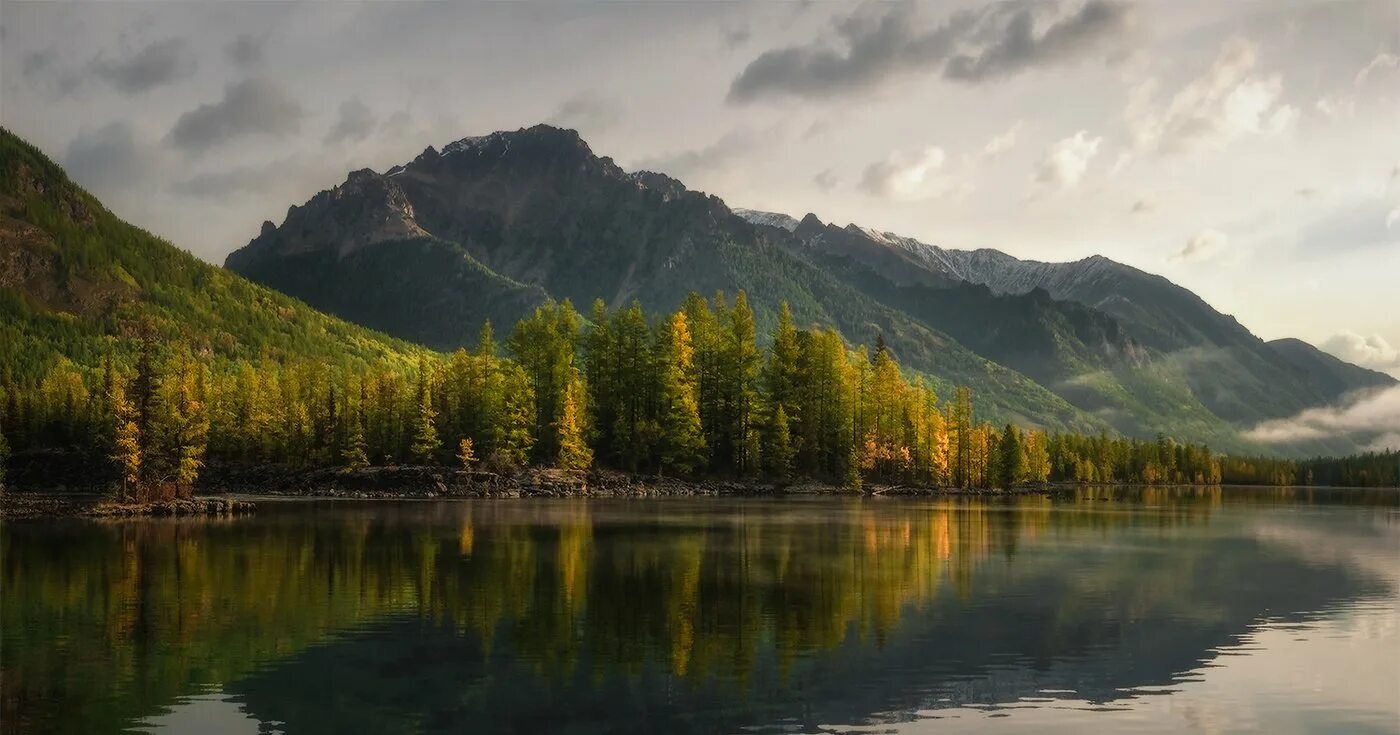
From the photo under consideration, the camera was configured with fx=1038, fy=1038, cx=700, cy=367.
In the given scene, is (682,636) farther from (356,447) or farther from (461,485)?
(356,447)

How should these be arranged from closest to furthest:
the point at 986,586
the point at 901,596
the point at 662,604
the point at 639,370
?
1. the point at 662,604
2. the point at 901,596
3. the point at 986,586
4. the point at 639,370

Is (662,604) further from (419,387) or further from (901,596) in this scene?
(419,387)

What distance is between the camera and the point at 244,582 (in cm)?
3706

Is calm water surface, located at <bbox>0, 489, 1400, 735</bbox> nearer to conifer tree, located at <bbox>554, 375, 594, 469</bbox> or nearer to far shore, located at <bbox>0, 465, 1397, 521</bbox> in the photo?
far shore, located at <bbox>0, 465, 1397, 521</bbox>

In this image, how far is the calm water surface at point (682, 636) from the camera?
20438mm

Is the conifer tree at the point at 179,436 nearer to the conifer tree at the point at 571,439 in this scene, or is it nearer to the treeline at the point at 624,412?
the treeline at the point at 624,412

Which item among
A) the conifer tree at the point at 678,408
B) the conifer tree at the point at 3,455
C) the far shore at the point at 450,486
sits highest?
the conifer tree at the point at 678,408

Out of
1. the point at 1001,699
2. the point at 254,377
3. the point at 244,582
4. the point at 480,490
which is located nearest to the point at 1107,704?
the point at 1001,699

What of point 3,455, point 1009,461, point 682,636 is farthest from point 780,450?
point 3,455

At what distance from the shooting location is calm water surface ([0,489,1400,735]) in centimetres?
2044

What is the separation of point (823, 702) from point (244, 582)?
2464cm

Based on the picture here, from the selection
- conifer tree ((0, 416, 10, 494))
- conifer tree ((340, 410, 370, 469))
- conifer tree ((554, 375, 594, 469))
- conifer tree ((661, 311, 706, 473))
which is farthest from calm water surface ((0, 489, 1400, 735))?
conifer tree ((0, 416, 10, 494))

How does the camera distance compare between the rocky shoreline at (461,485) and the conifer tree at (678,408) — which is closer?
the rocky shoreline at (461,485)

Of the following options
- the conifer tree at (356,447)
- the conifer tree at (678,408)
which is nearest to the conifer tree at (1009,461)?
the conifer tree at (678,408)
